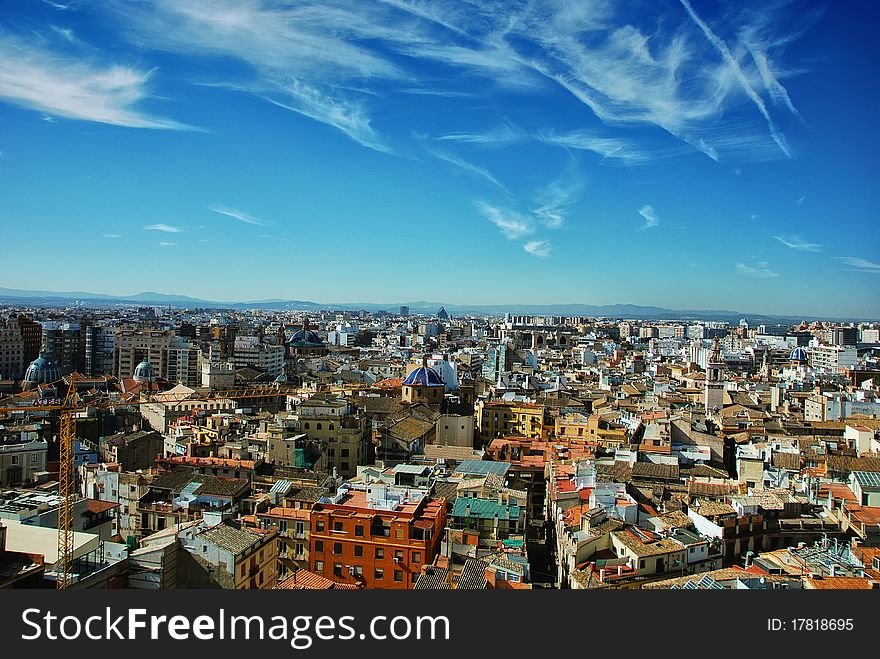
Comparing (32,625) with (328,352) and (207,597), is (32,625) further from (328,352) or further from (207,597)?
(328,352)

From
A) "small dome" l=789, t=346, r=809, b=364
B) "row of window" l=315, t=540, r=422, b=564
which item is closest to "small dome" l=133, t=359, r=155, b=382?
"row of window" l=315, t=540, r=422, b=564

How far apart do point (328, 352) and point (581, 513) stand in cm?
2408

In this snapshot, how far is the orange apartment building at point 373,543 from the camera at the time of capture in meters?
5.40

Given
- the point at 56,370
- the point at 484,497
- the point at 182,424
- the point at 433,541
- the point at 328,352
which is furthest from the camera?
the point at 328,352

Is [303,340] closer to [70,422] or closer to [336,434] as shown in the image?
[336,434]

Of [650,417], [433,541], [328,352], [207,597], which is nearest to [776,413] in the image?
[650,417]

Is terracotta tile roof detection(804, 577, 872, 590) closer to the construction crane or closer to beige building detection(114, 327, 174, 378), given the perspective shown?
the construction crane

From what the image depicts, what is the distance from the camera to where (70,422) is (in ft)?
21.7

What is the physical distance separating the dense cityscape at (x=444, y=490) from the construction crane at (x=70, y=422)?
0.19 feet

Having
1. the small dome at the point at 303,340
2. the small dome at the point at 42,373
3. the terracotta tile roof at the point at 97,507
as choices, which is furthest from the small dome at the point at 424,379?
the small dome at the point at 303,340

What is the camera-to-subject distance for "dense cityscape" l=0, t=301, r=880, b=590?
15.4ft

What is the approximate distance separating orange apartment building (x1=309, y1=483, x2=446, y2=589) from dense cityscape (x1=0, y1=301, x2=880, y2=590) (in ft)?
0.05

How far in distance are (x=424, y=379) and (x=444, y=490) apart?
6.18 metres

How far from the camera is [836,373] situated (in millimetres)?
21625
